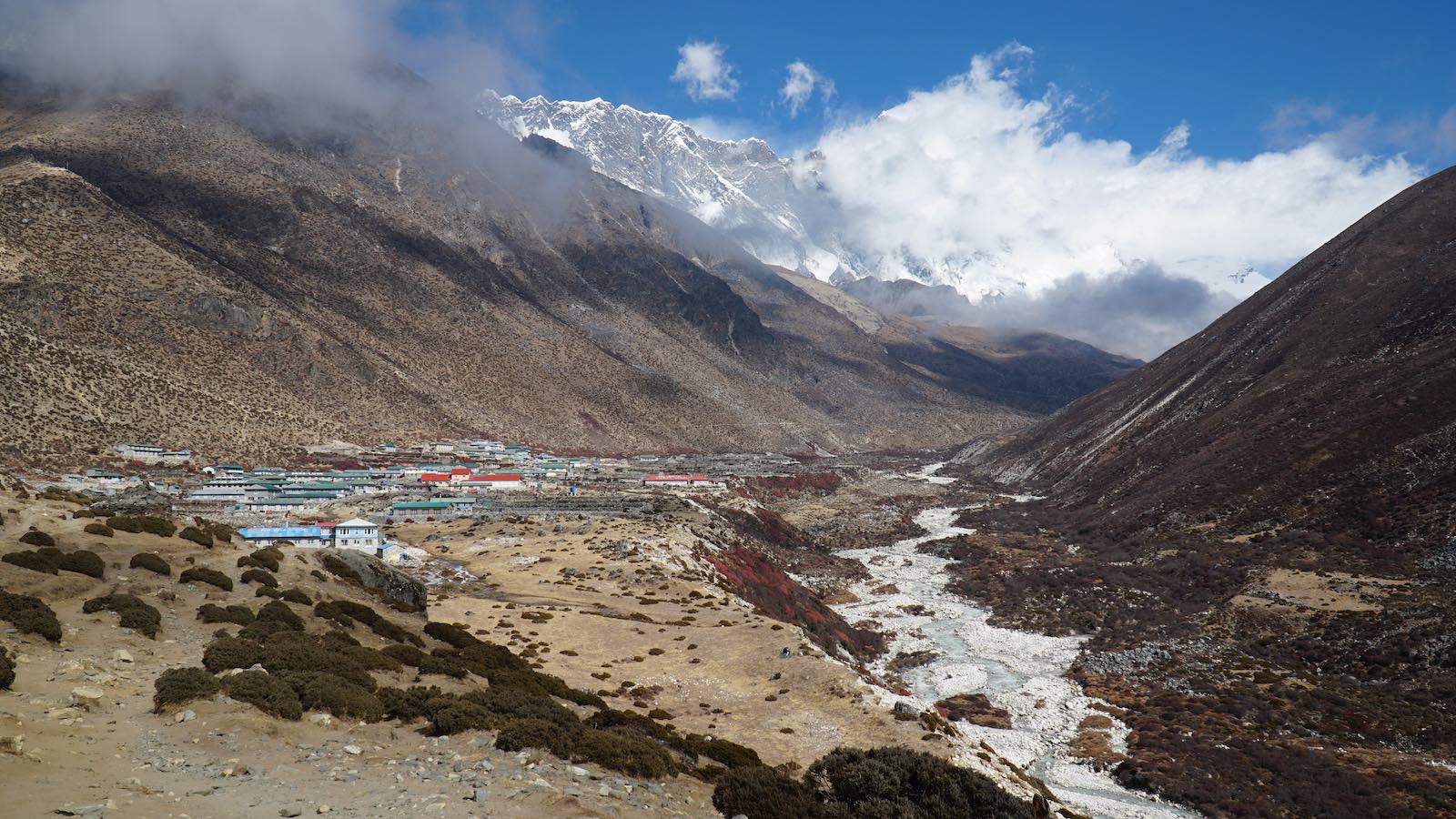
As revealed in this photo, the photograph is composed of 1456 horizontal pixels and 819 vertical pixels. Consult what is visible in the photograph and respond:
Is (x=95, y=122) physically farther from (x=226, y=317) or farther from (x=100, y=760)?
(x=100, y=760)

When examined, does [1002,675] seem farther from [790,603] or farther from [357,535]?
[357,535]

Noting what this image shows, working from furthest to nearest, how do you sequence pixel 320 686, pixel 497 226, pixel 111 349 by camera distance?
pixel 497 226 → pixel 111 349 → pixel 320 686

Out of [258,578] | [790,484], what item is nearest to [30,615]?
[258,578]

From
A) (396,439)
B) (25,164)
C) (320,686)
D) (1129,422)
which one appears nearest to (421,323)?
(396,439)

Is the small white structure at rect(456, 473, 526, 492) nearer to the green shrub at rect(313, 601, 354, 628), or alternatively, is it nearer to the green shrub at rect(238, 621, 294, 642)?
the green shrub at rect(313, 601, 354, 628)

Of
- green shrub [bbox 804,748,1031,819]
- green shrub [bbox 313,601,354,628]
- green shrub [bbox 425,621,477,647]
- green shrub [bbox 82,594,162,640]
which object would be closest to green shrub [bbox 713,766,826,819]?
green shrub [bbox 804,748,1031,819]
